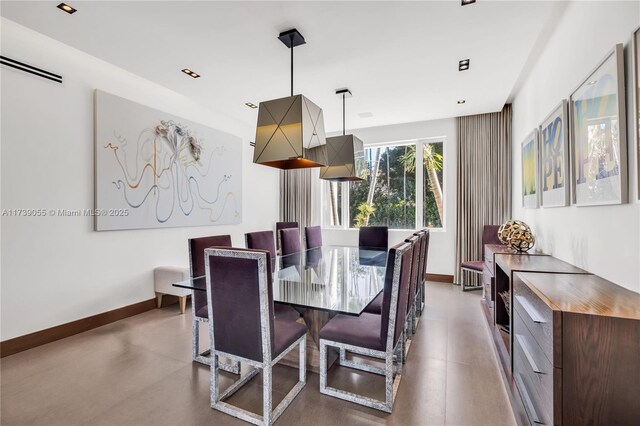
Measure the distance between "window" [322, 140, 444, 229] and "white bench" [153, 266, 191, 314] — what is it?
3355 mm

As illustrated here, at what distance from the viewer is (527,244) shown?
2953mm

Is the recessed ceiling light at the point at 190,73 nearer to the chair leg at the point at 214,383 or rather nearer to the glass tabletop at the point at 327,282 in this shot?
the glass tabletop at the point at 327,282

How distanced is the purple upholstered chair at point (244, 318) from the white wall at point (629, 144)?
194 centimetres

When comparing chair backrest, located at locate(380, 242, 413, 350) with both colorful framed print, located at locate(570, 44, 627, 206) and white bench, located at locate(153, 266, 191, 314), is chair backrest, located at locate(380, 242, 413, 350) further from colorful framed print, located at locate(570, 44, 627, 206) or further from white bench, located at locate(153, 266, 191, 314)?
white bench, located at locate(153, 266, 191, 314)

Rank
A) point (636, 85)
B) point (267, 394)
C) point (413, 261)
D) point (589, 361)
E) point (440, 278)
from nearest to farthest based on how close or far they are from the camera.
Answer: point (589, 361) → point (636, 85) → point (267, 394) → point (413, 261) → point (440, 278)

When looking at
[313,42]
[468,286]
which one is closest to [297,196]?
[468,286]

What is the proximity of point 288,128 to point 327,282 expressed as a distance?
1350 millimetres

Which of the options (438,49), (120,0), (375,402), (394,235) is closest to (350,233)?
(394,235)

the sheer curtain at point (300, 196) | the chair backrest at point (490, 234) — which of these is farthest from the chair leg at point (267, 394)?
the sheer curtain at point (300, 196)

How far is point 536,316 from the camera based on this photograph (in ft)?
4.76

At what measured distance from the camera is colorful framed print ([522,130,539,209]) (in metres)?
3.19

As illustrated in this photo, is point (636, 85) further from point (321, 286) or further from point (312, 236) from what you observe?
point (312, 236)

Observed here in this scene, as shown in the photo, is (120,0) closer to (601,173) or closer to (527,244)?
(601,173)

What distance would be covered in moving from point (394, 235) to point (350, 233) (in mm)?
906
